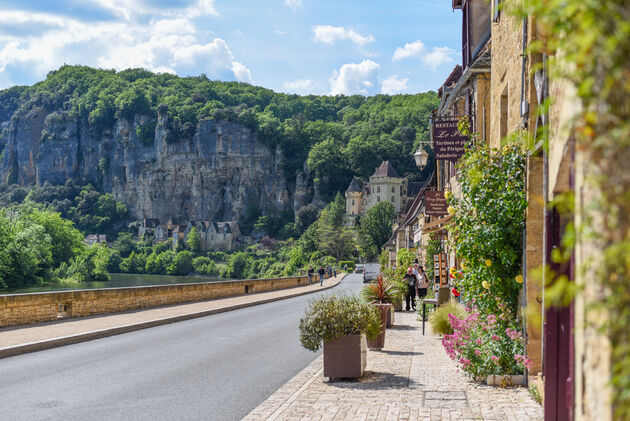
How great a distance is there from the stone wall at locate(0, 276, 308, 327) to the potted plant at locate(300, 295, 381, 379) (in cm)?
955

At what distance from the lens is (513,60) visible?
32.6 ft

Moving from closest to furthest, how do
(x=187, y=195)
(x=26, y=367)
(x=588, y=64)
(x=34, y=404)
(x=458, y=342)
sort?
(x=588, y=64)
(x=34, y=404)
(x=458, y=342)
(x=26, y=367)
(x=187, y=195)

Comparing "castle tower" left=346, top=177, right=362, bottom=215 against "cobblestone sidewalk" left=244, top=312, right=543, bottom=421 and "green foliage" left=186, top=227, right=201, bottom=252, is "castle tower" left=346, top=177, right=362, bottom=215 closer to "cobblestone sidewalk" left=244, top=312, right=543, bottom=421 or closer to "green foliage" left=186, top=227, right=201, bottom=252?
"green foliage" left=186, top=227, right=201, bottom=252

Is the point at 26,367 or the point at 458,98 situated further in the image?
the point at 458,98

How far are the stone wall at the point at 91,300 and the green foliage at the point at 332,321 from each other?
9.45 meters

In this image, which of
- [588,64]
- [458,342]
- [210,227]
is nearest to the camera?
[588,64]

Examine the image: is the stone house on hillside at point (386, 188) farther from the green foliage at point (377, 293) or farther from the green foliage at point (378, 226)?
the green foliage at point (377, 293)

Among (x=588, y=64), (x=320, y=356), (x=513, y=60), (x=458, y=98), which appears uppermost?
(x=458, y=98)

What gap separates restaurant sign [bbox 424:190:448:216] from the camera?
62.8 ft

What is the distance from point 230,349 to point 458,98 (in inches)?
442

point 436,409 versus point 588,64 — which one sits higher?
point 588,64

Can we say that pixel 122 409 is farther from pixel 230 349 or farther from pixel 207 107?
pixel 207 107

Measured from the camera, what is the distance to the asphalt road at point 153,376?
766cm

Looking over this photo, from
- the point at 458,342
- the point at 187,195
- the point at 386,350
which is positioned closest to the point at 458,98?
the point at 386,350
